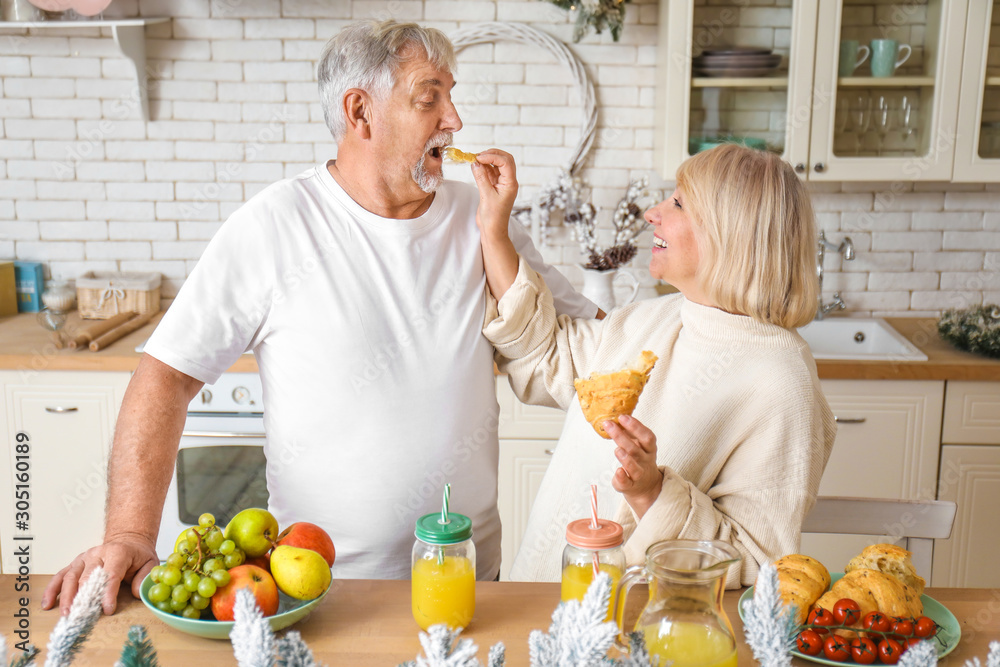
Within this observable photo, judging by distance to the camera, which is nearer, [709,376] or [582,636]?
[582,636]

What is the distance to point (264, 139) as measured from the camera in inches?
126

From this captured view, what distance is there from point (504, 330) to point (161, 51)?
83.8 inches

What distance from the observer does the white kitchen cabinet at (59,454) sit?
277cm

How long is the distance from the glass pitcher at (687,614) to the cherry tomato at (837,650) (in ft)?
0.72

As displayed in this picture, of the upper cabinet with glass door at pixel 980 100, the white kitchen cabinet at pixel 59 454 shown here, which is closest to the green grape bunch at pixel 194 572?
the white kitchen cabinet at pixel 59 454

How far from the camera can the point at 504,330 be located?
5.65ft

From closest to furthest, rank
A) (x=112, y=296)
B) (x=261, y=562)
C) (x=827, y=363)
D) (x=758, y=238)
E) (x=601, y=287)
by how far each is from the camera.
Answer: (x=261, y=562) < (x=758, y=238) < (x=827, y=363) < (x=601, y=287) < (x=112, y=296)

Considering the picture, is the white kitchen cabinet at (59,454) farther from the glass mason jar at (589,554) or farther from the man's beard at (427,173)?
the glass mason jar at (589,554)

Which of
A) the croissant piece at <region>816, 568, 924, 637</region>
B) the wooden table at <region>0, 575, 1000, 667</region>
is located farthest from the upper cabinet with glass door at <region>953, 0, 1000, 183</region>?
the croissant piece at <region>816, 568, 924, 637</region>

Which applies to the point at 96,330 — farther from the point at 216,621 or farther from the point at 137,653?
the point at 137,653

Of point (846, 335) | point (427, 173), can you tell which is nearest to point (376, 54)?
point (427, 173)

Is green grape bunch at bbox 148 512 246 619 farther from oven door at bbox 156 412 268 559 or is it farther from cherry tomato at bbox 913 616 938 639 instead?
oven door at bbox 156 412 268 559

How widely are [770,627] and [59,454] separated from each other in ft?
8.92

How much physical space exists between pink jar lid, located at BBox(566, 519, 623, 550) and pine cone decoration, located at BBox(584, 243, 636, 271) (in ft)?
6.53
